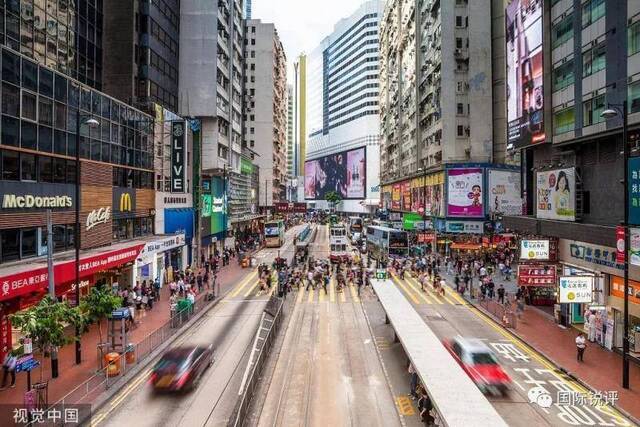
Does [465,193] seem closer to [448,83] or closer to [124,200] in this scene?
[448,83]

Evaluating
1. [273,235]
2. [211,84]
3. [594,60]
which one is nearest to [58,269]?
[594,60]

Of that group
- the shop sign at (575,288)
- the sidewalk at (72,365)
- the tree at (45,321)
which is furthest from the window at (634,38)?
the sidewalk at (72,365)

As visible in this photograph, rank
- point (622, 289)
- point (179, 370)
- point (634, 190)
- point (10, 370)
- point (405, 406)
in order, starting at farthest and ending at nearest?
point (622, 289)
point (634, 190)
point (179, 370)
point (10, 370)
point (405, 406)

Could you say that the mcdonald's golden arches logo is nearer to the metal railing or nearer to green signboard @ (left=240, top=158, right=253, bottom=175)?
the metal railing

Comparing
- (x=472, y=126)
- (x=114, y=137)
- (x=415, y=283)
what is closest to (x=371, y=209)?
(x=472, y=126)

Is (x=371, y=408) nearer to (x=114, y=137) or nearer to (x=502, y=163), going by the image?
(x=114, y=137)

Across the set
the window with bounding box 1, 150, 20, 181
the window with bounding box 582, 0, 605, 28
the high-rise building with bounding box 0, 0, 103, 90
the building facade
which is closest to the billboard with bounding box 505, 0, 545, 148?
the building facade
